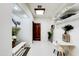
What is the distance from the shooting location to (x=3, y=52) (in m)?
1.49

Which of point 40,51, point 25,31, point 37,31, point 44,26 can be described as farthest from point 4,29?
point 37,31

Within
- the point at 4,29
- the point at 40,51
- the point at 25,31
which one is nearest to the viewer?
the point at 4,29

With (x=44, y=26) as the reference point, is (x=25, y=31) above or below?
below

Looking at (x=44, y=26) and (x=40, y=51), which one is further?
(x=44, y=26)

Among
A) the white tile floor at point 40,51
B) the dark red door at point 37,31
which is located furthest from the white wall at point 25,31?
the dark red door at point 37,31

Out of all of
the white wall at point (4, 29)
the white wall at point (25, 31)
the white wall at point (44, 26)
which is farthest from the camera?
the white wall at point (44, 26)

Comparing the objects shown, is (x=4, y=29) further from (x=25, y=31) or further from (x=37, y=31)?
(x=37, y=31)

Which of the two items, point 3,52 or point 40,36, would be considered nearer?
point 3,52

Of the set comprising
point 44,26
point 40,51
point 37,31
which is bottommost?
point 40,51

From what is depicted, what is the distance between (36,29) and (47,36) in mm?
1561

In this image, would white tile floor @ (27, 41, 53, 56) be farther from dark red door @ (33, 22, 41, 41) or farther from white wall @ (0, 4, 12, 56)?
dark red door @ (33, 22, 41, 41)

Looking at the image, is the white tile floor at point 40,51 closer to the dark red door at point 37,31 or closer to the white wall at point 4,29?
the white wall at point 4,29

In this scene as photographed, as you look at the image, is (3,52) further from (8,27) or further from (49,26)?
(49,26)

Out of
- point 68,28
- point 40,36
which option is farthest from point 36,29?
point 68,28
